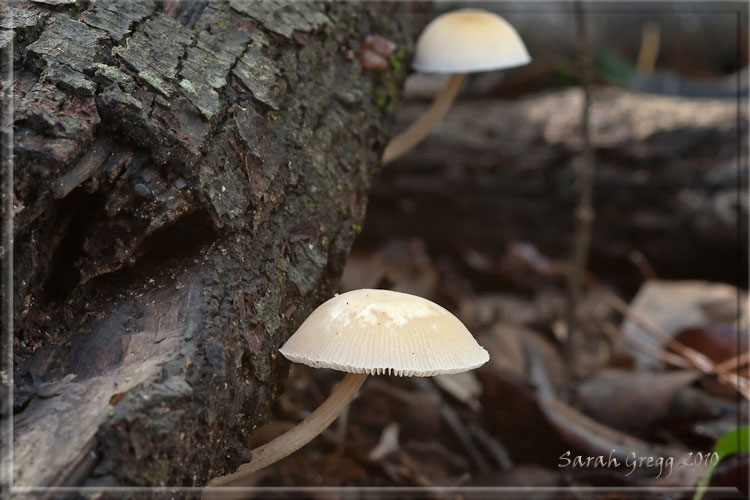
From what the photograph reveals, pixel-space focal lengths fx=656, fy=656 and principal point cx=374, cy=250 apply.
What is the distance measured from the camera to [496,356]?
323 cm

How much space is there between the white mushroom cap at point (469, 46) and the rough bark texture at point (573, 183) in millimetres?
1382

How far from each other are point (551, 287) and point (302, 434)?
284 cm

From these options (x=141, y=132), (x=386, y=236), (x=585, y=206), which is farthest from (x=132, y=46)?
(x=386, y=236)

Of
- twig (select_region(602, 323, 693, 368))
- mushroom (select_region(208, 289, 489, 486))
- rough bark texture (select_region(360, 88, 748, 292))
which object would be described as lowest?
A: twig (select_region(602, 323, 693, 368))

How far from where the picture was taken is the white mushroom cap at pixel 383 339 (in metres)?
1.57

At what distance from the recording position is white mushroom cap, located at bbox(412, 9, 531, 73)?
8.34ft

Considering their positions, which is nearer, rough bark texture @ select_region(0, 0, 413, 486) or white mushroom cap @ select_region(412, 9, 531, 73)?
rough bark texture @ select_region(0, 0, 413, 486)

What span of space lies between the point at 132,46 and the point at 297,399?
62.4 inches

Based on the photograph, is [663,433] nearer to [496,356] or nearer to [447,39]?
[496,356]

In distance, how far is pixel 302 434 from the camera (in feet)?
5.80

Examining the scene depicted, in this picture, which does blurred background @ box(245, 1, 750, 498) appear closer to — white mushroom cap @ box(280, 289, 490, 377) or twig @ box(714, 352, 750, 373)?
twig @ box(714, 352, 750, 373)
